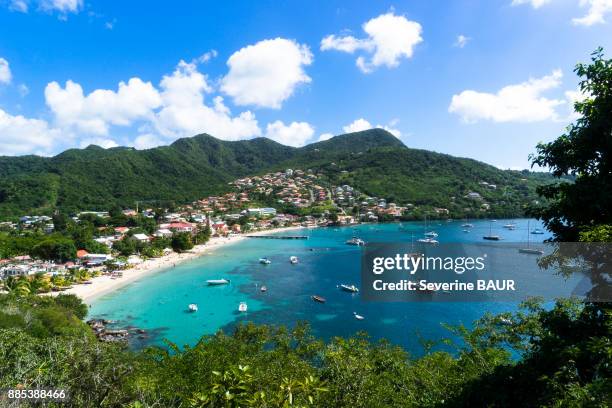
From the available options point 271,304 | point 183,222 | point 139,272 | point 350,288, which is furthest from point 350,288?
point 183,222

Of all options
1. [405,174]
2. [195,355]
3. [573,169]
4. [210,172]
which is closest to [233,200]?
[210,172]

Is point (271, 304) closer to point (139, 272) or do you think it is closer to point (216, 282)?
point (216, 282)

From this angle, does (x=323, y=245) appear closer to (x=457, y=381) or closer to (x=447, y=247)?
(x=447, y=247)

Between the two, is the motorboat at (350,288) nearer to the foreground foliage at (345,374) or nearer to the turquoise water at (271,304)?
the turquoise water at (271,304)

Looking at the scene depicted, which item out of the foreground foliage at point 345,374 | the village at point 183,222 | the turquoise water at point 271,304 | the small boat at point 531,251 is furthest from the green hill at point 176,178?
the foreground foliage at point 345,374

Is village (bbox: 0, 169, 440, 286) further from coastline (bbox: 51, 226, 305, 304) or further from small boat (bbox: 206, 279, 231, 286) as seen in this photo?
small boat (bbox: 206, 279, 231, 286)

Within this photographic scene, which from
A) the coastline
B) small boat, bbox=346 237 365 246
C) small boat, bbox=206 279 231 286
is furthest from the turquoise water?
small boat, bbox=346 237 365 246
